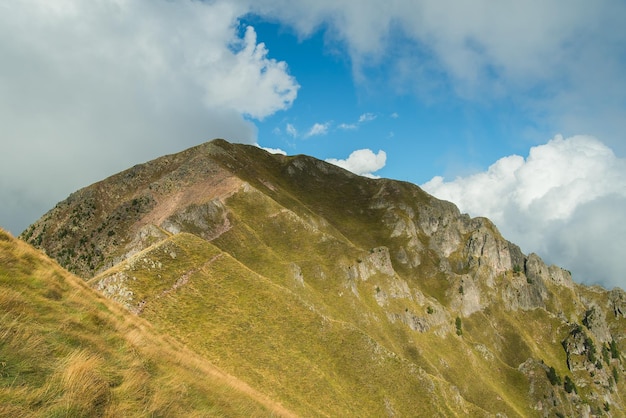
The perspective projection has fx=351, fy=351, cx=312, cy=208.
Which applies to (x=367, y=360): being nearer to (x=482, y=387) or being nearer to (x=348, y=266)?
(x=348, y=266)

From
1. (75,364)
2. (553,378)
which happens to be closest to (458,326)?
(553,378)

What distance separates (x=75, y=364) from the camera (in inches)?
372

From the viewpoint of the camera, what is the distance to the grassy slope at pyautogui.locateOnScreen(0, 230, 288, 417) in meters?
8.31

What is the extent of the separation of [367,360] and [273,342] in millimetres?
18766

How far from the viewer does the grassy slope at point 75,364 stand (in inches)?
327

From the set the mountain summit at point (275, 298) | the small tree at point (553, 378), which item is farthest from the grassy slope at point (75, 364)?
the small tree at point (553, 378)

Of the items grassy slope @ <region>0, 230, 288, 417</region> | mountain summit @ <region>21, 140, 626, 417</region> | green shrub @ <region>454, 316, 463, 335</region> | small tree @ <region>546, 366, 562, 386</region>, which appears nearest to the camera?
grassy slope @ <region>0, 230, 288, 417</region>

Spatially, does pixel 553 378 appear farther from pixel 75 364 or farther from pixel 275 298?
pixel 75 364

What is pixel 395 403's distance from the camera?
2275 inches

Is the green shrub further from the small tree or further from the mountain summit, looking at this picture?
the small tree

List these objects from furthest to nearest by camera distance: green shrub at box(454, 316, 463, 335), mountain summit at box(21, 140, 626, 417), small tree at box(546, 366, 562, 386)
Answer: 1. small tree at box(546, 366, 562, 386)
2. green shrub at box(454, 316, 463, 335)
3. mountain summit at box(21, 140, 626, 417)

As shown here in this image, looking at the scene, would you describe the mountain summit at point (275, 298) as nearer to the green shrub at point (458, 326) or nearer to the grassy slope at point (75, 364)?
the green shrub at point (458, 326)

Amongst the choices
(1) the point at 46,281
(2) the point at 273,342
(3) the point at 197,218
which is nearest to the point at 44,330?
(1) the point at 46,281

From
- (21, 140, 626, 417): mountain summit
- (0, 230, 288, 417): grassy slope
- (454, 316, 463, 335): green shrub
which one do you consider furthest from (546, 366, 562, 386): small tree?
(0, 230, 288, 417): grassy slope
